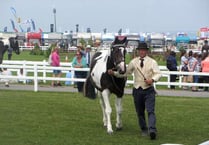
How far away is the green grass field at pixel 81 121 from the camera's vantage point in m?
9.66

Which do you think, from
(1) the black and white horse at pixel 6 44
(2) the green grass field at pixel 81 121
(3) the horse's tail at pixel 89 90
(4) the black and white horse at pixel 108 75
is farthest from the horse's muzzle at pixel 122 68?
(1) the black and white horse at pixel 6 44

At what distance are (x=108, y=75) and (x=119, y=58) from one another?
539mm

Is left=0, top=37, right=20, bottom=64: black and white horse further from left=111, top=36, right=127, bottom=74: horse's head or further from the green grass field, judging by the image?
left=111, top=36, right=127, bottom=74: horse's head

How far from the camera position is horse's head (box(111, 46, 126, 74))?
1004 centimetres

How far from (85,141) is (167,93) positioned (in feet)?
34.6

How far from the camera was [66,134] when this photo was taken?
10.2 meters

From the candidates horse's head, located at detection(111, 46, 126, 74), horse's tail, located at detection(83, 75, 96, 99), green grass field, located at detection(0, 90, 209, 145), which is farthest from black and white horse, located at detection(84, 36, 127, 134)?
green grass field, located at detection(0, 90, 209, 145)

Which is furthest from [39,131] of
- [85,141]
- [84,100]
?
[84,100]

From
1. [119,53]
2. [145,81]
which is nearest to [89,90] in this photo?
[119,53]

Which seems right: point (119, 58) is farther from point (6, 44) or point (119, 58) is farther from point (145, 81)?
point (6, 44)

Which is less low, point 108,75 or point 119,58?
point 119,58

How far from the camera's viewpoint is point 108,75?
10547 mm

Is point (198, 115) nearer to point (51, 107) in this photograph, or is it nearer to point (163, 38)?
point (51, 107)

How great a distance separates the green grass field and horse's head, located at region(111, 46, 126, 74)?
1340mm
